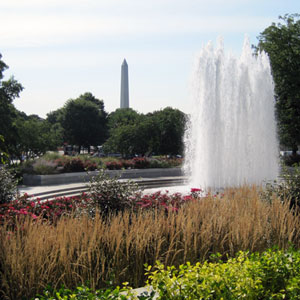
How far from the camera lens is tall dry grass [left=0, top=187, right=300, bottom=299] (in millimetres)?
4508

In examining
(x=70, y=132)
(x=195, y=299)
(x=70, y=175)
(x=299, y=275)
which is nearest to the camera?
(x=195, y=299)

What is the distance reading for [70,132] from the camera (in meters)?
61.1

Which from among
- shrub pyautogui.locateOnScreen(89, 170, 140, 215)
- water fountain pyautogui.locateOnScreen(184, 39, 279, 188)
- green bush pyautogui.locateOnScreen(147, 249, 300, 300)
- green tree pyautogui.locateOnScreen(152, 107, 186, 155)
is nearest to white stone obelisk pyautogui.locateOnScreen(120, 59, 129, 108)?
green tree pyautogui.locateOnScreen(152, 107, 186, 155)

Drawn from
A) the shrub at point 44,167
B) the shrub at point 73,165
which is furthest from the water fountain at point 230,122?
the shrub at point 44,167

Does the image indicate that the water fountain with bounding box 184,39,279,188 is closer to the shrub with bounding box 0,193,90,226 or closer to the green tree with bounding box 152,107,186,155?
the shrub with bounding box 0,193,90,226

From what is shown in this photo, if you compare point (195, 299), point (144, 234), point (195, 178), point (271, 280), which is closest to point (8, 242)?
point (144, 234)

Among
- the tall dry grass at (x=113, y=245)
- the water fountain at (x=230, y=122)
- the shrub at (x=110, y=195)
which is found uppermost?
the water fountain at (x=230, y=122)

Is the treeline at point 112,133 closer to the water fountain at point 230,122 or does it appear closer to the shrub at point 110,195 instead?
the water fountain at point 230,122

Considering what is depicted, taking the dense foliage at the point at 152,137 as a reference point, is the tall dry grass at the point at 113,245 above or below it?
below

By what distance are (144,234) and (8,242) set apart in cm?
176

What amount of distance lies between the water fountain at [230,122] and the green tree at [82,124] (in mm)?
44186

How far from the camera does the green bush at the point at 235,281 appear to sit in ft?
11.4

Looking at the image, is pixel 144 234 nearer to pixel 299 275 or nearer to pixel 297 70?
pixel 299 275

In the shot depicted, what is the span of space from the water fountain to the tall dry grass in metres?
9.94
